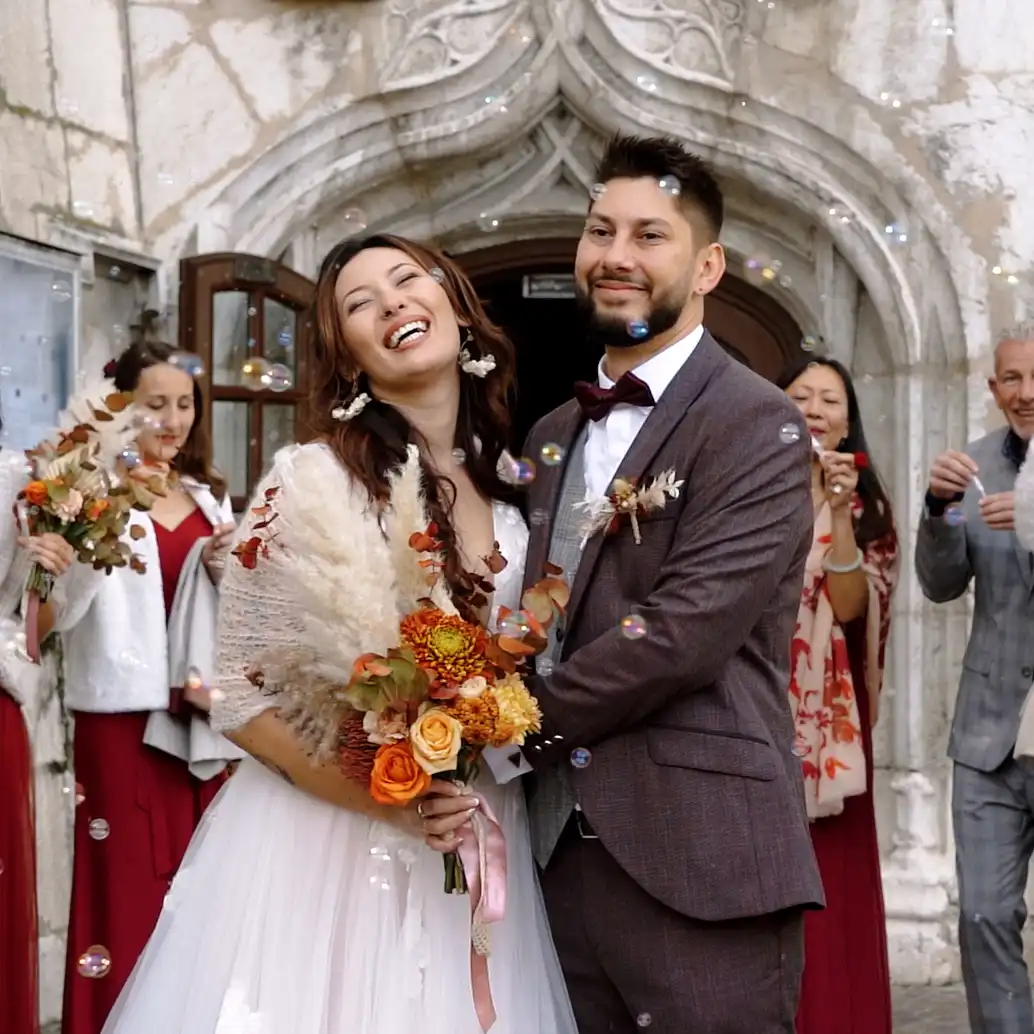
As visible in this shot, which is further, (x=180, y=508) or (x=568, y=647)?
(x=180, y=508)

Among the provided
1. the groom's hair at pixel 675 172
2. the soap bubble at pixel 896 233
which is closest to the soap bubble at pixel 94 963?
the groom's hair at pixel 675 172

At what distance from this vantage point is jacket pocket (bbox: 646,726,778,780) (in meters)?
2.38

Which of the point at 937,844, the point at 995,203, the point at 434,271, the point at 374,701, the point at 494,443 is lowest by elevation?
the point at 937,844

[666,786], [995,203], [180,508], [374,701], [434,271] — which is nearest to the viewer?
[374,701]

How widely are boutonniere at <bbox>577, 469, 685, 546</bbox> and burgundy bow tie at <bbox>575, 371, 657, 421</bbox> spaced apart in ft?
0.51

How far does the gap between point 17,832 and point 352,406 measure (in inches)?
67.9

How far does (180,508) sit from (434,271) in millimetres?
2184

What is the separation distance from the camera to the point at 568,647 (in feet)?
8.10

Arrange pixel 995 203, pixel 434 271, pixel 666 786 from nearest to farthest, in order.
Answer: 1. pixel 666 786
2. pixel 434 271
3. pixel 995 203

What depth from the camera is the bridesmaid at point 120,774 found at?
4.24 m

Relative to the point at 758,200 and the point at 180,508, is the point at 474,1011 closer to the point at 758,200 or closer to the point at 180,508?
the point at 180,508

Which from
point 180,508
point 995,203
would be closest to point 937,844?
point 995,203

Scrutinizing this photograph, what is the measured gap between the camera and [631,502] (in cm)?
239

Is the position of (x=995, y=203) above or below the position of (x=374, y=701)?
above
